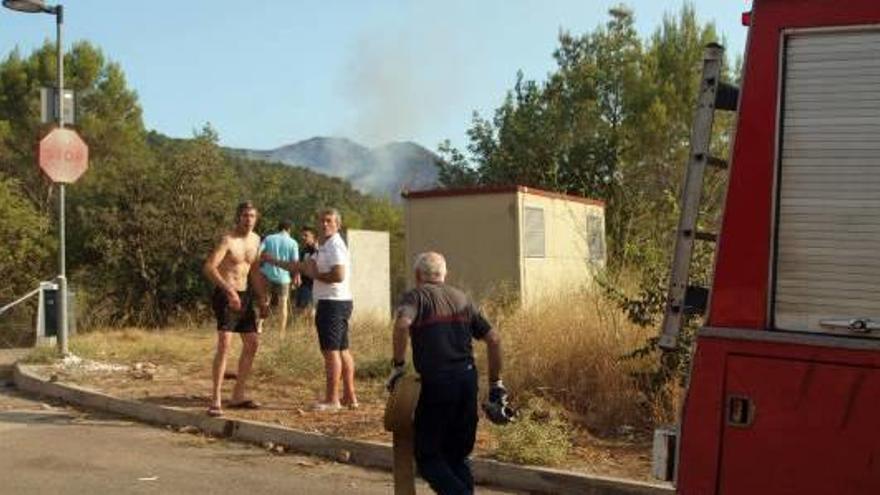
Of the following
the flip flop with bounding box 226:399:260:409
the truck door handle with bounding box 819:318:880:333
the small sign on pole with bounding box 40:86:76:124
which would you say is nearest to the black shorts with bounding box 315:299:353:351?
the flip flop with bounding box 226:399:260:409

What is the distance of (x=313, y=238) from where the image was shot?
16.9m

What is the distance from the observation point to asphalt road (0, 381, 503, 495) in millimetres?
7254

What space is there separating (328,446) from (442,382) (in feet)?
9.08

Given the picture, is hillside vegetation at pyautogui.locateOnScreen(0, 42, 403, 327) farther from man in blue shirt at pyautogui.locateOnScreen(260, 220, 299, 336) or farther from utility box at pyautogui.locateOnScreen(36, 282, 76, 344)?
utility box at pyautogui.locateOnScreen(36, 282, 76, 344)

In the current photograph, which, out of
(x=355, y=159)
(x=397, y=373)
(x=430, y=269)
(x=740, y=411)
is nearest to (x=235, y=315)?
(x=430, y=269)

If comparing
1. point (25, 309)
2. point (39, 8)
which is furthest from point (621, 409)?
point (25, 309)

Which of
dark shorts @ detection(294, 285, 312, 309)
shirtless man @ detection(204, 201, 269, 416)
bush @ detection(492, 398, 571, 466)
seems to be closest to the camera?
bush @ detection(492, 398, 571, 466)

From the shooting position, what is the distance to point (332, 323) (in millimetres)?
9062

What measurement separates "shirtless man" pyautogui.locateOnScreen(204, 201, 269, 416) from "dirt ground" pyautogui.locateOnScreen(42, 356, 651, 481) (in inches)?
15.2

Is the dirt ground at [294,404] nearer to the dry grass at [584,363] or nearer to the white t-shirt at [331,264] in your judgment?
the dry grass at [584,363]

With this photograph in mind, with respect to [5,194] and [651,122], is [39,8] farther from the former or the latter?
[651,122]

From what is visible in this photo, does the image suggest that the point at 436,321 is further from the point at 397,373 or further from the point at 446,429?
the point at 446,429

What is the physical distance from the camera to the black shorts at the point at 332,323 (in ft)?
29.7

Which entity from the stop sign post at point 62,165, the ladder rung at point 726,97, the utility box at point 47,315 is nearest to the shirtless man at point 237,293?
the stop sign post at point 62,165
